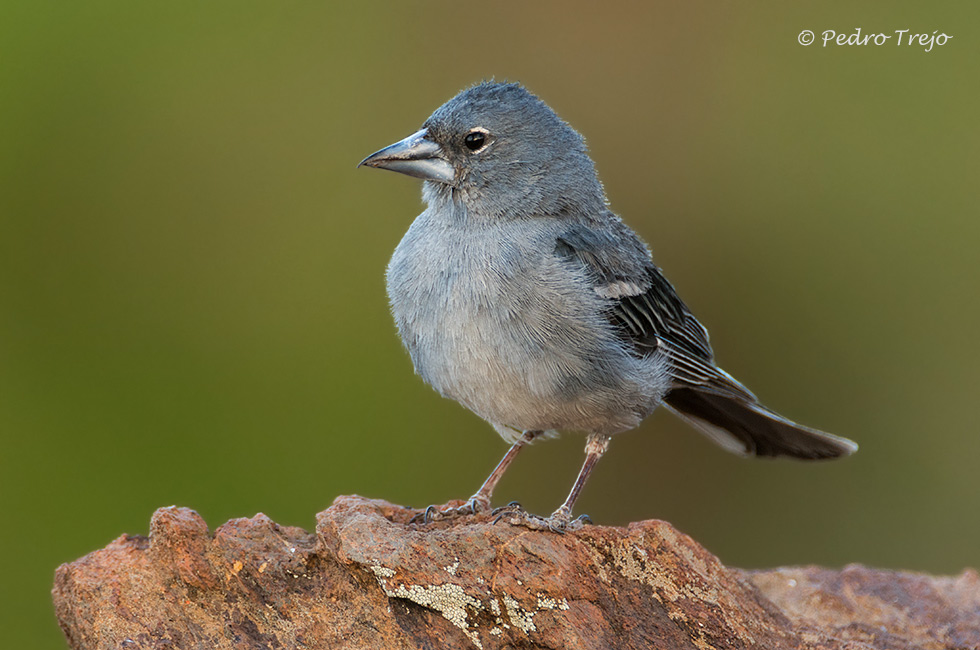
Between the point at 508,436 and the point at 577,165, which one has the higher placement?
the point at 577,165

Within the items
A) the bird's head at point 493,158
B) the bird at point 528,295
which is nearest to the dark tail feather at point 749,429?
the bird at point 528,295

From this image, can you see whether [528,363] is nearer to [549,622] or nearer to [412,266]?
[412,266]

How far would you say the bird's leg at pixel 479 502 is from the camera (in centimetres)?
476

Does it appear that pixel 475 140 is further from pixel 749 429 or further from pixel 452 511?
pixel 749 429

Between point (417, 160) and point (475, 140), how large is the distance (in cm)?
30

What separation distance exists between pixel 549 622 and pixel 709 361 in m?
2.25

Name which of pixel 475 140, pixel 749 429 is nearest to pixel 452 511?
pixel 475 140

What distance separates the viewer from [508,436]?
17.7ft

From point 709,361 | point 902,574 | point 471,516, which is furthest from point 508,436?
point 902,574

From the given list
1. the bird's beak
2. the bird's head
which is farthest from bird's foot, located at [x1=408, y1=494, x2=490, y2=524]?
the bird's beak

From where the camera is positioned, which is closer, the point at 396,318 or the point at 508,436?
the point at 396,318

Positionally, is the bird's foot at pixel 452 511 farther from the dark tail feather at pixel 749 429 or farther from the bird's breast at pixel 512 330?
the dark tail feather at pixel 749 429

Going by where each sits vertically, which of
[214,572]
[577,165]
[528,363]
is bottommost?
[214,572]

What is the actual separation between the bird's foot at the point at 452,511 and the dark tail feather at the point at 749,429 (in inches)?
56.1
